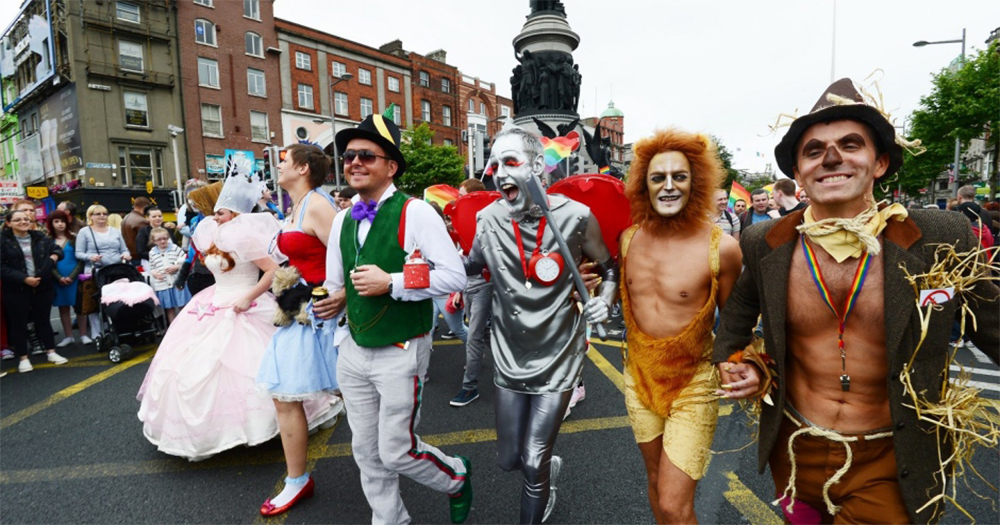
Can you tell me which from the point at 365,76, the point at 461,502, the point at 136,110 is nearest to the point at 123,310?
the point at 461,502

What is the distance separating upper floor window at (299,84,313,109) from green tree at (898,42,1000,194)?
1164 inches

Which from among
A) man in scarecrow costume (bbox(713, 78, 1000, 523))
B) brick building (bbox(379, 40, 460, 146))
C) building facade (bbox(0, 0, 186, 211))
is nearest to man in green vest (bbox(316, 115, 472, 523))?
man in scarecrow costume (bbox(713, 78, 1000, 523))

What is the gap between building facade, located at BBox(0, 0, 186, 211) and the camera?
22328 millimetres

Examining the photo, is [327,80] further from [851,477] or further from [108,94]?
[851,477]

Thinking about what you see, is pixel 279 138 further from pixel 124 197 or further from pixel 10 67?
pixel 10 67

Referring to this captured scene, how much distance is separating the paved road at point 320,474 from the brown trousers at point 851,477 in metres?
0.56

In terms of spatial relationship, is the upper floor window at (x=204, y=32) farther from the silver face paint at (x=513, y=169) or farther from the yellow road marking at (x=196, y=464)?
the silver face paint at (x=513, y=169)

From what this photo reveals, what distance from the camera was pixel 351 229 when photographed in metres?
2.54

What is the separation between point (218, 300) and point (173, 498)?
128cm

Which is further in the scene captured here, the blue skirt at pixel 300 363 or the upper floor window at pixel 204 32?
the upper floor window at pixel 204 32

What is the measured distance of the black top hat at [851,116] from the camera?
1.59 m

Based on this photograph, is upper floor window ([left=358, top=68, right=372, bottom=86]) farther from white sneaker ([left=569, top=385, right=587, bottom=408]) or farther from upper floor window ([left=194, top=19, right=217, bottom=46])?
white sneaker ([left=569, top=385, right=587, bottom=408])

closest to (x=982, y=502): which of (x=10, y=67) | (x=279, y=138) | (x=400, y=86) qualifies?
(x=279, y=138)

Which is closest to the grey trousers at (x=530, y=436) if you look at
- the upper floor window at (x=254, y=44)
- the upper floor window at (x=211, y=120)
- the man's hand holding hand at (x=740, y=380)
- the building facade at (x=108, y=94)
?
the man's hand holding hand at (x=740, y=380)
